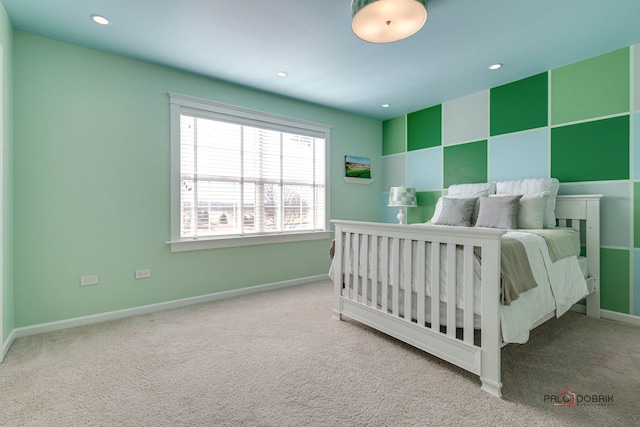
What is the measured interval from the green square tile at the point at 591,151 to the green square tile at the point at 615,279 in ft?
2.34

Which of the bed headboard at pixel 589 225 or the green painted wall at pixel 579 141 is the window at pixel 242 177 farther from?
the bed headboard at pixel 589 225

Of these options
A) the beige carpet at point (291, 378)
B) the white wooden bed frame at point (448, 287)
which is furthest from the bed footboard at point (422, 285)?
the beige carpet at point (291, 378)

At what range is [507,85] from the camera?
339 cm

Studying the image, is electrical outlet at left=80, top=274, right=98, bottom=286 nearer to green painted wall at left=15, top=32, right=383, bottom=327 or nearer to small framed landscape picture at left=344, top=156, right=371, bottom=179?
green painted wall at left=15, top=32, right=383, bottom=327

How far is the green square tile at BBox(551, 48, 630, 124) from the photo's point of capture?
105 inches

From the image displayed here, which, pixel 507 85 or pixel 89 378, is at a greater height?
pixel 507 85

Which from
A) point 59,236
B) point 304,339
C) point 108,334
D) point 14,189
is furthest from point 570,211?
point 14,189

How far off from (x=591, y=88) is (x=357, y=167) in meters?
2.71

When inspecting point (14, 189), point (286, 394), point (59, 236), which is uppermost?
point (14, 189)

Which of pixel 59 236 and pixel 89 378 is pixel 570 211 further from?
pixel 59 236

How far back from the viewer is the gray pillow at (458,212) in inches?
122

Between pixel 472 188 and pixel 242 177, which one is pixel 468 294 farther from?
pixel 242 177

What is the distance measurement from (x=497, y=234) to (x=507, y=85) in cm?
270

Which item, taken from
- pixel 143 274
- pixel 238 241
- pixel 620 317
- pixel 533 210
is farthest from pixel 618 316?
pixel 143 274
